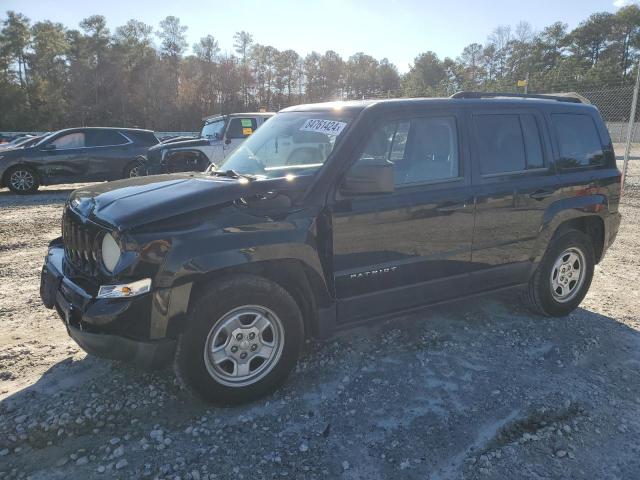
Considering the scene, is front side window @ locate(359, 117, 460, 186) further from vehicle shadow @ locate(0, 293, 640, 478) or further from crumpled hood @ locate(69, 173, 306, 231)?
vehicle shadow @ locate(0, 293, 640, 478)

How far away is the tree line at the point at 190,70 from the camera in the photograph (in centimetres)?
5406

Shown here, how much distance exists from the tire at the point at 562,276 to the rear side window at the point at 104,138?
37.4 ft

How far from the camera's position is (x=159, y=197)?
2953 millimetres

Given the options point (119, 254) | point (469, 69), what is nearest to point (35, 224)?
point (119, 254)

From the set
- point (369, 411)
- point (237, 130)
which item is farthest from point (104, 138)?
point (369, 411)

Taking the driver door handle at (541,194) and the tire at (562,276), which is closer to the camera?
the driver door handle at (541,194)

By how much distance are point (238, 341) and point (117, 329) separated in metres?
0.72

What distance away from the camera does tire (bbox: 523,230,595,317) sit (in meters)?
4.42

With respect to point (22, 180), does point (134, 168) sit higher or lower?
higher

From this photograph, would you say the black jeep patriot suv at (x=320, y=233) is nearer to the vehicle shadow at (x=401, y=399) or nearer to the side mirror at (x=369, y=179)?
the side mirror at (x=369, y=179)

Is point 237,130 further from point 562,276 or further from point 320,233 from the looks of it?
point 320,233


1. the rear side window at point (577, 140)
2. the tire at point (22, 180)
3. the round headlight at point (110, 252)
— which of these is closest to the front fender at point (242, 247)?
the round headlight at point (110, 252)

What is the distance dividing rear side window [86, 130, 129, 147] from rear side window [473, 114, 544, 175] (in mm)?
11147

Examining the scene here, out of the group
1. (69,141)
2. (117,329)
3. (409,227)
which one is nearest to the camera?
(117,329)
